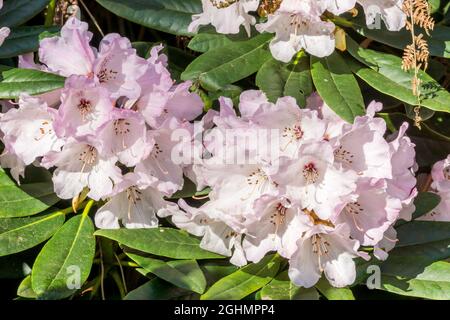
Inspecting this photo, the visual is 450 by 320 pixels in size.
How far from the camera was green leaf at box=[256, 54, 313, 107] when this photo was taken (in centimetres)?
166

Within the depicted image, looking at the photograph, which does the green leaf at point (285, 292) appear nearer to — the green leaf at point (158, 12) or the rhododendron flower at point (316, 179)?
the rhododendron flower at point (316, 179)

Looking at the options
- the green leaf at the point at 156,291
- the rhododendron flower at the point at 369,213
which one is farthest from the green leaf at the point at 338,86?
the green leaf at the point at 156,291

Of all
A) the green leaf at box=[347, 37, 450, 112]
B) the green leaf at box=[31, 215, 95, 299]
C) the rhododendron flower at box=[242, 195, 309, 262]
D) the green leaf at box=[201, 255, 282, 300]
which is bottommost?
the green leaf at box=[201, 255, 282, 300]

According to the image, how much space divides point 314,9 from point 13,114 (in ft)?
1.88

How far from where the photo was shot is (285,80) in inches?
66.9

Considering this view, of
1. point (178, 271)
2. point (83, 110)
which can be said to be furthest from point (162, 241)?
point (83, 110)

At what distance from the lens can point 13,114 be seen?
5.20 ft

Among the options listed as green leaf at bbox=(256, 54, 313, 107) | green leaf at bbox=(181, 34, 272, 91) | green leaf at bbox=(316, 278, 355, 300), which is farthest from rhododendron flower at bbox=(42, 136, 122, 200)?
green leaf at bbox=(316, 278, 355, 300)

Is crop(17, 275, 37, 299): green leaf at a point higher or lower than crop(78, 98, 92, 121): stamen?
lower

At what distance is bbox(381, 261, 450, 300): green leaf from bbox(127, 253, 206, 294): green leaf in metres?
0.34

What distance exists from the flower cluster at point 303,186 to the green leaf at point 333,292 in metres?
0.04

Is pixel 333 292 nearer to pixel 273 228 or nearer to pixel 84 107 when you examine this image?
pixel 273 228

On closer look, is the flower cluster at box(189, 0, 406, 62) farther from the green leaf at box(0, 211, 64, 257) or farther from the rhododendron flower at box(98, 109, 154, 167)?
the green leaf at box(0, 211, 64, 257)

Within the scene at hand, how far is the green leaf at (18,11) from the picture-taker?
5.93 feet
